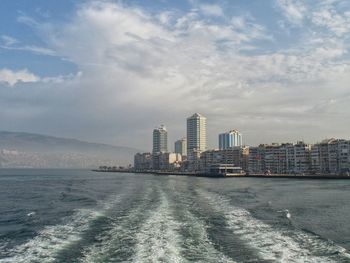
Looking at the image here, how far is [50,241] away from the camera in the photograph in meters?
26.3

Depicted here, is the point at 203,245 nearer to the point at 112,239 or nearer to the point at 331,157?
the point at 112,239

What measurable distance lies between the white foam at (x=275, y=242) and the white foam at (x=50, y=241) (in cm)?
1104

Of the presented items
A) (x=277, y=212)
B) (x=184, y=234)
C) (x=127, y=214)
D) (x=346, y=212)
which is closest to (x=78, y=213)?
(x=127, y=214)

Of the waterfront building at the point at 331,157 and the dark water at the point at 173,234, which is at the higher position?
the waterfront building at the point at 331,157

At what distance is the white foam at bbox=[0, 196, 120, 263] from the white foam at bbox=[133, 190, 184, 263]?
14.4ft

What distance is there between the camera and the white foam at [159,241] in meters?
21.7

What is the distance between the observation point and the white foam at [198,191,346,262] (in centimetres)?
2188

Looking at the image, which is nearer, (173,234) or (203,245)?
(203,245)

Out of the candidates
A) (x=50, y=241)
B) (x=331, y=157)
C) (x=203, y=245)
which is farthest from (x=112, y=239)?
(x=331, y=157)

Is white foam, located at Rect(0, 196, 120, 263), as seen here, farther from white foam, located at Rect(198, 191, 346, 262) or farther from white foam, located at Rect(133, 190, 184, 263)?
white foam, located at Rect(198, 191, 346, 262)

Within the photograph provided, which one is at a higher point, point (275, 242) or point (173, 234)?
point (173, 234)

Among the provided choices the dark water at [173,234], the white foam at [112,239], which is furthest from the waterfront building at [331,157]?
A: the white foam at [112,239]

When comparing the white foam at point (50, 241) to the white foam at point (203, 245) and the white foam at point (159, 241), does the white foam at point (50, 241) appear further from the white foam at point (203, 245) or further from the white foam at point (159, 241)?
the white foam at point (203, 245)

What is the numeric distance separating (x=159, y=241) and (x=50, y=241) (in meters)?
6.90
